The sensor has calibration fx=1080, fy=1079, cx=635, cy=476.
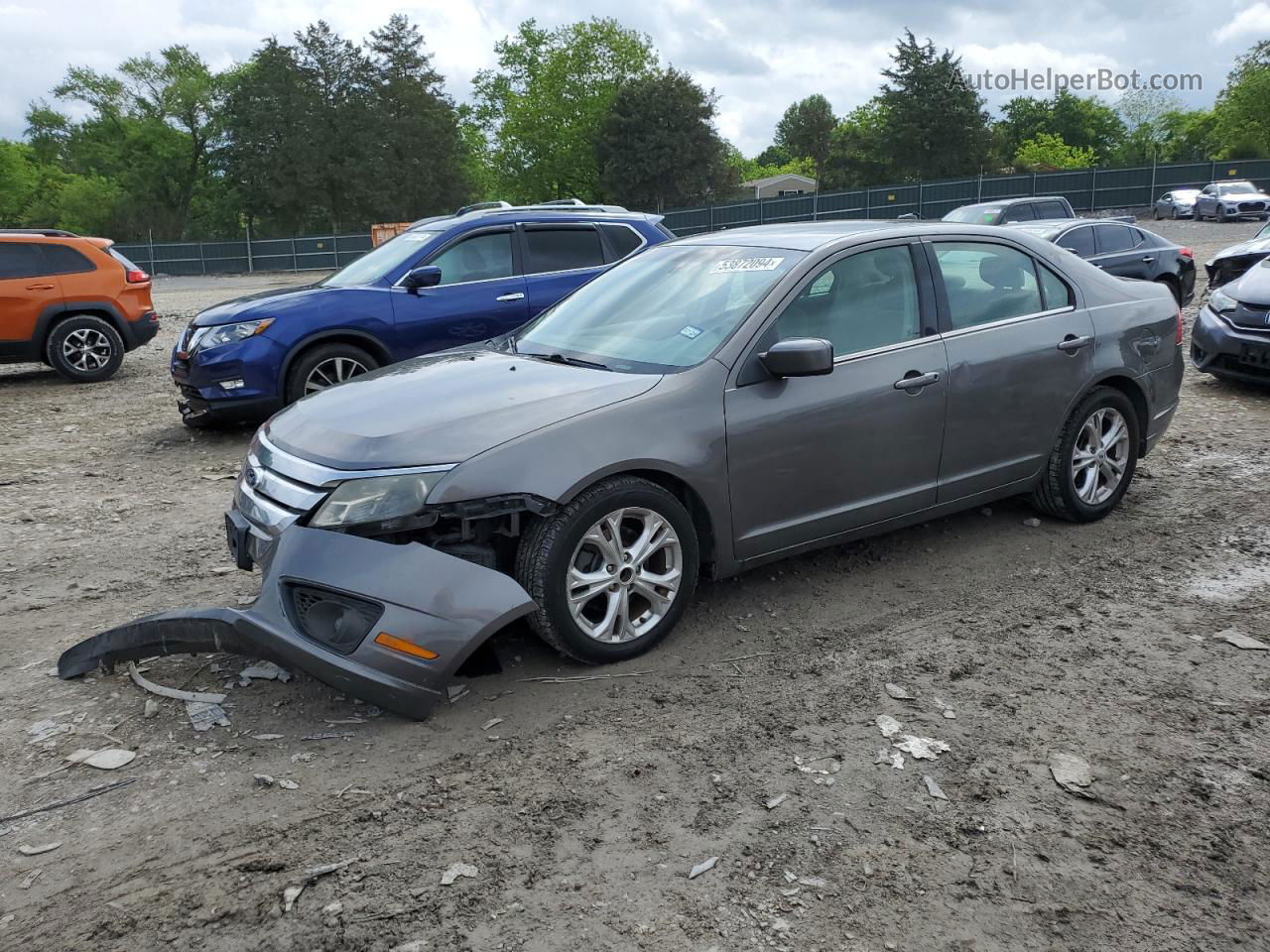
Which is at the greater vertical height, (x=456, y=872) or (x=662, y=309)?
(x=662, y=309)

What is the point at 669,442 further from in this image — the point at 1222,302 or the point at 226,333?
the point at 1222,302

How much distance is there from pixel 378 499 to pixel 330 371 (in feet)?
17.7

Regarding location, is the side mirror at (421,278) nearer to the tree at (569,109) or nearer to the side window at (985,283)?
the side window at (985,283)

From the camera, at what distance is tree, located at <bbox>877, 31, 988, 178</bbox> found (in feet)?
223

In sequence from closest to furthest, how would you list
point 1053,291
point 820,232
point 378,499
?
point 378,499 < point 820,232 < point 1053,291

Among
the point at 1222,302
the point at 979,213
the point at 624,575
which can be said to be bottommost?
the point at 624,575

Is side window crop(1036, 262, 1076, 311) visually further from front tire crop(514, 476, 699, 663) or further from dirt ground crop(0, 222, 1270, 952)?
front tire crop(514, 476, 699, 663)

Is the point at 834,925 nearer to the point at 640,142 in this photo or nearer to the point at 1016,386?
the point at 1016,386

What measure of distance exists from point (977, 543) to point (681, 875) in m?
3.28

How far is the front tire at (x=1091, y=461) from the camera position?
18.4 ft

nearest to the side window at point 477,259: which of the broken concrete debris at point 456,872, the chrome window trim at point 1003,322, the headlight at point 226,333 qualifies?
the headlight at point 226,333

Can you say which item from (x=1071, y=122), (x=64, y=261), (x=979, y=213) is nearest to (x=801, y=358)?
(x=64, y=261)

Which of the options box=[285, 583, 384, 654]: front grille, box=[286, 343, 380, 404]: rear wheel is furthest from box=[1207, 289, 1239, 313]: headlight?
box=[285, 583, 384, 654]: front grille

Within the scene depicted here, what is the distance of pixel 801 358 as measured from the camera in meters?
4.32
